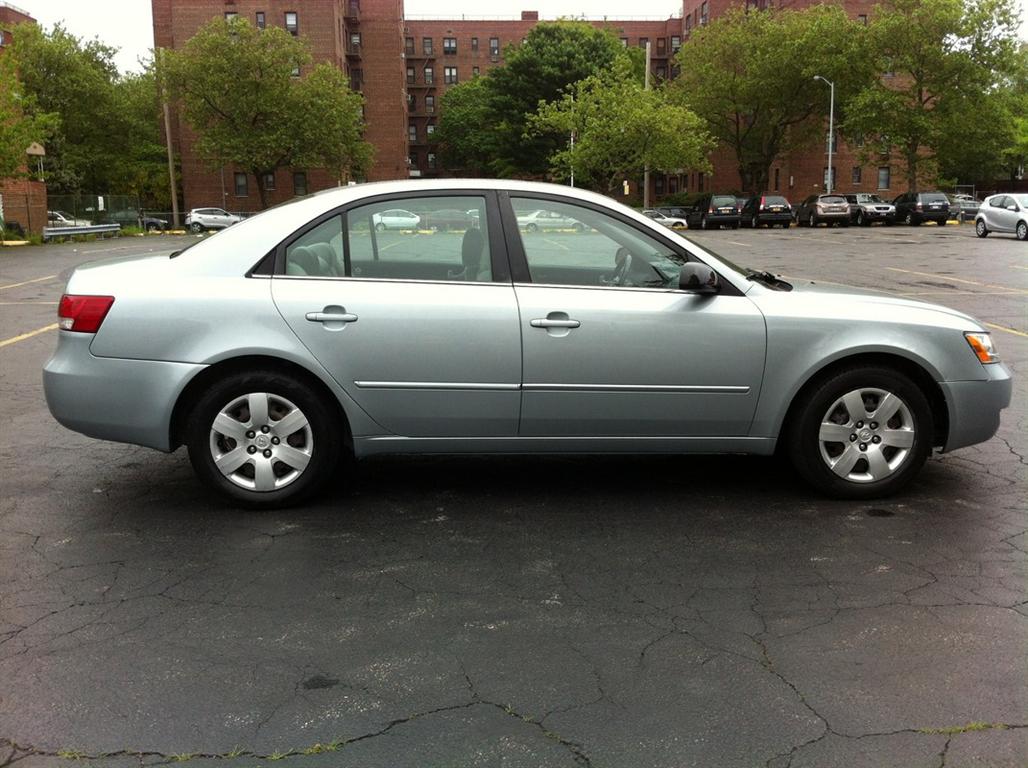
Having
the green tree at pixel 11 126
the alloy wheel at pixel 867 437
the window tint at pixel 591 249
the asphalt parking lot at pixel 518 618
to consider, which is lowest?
the asphalt parking lot at pixel 518 618

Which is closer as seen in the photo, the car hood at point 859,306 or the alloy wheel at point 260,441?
the alloy wheel at point 260,441

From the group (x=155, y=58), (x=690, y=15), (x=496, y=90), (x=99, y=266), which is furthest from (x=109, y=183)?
(x=99, y=266)

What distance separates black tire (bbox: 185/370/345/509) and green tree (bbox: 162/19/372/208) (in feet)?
186

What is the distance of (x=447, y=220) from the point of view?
4.98 metres

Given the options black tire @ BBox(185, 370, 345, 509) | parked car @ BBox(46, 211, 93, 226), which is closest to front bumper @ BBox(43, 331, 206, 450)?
black tire @ BBox(185, 370, 345, 509)

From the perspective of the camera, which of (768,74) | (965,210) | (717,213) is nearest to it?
(717,213)

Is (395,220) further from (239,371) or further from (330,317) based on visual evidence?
(239,371)

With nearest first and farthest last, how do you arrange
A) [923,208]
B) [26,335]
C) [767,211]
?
[26,335] < [923,208] < [767,211]

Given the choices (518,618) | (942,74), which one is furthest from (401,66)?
(518,618)

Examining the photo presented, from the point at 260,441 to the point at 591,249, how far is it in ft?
6.45

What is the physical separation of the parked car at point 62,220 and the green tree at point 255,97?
44.9ft

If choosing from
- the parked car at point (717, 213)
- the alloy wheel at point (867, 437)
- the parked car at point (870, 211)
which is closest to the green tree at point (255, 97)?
the parked car at point (717, 213)

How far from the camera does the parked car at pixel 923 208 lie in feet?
154

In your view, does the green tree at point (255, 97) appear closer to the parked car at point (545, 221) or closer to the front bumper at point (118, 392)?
the front bumper at point (118, 392)
